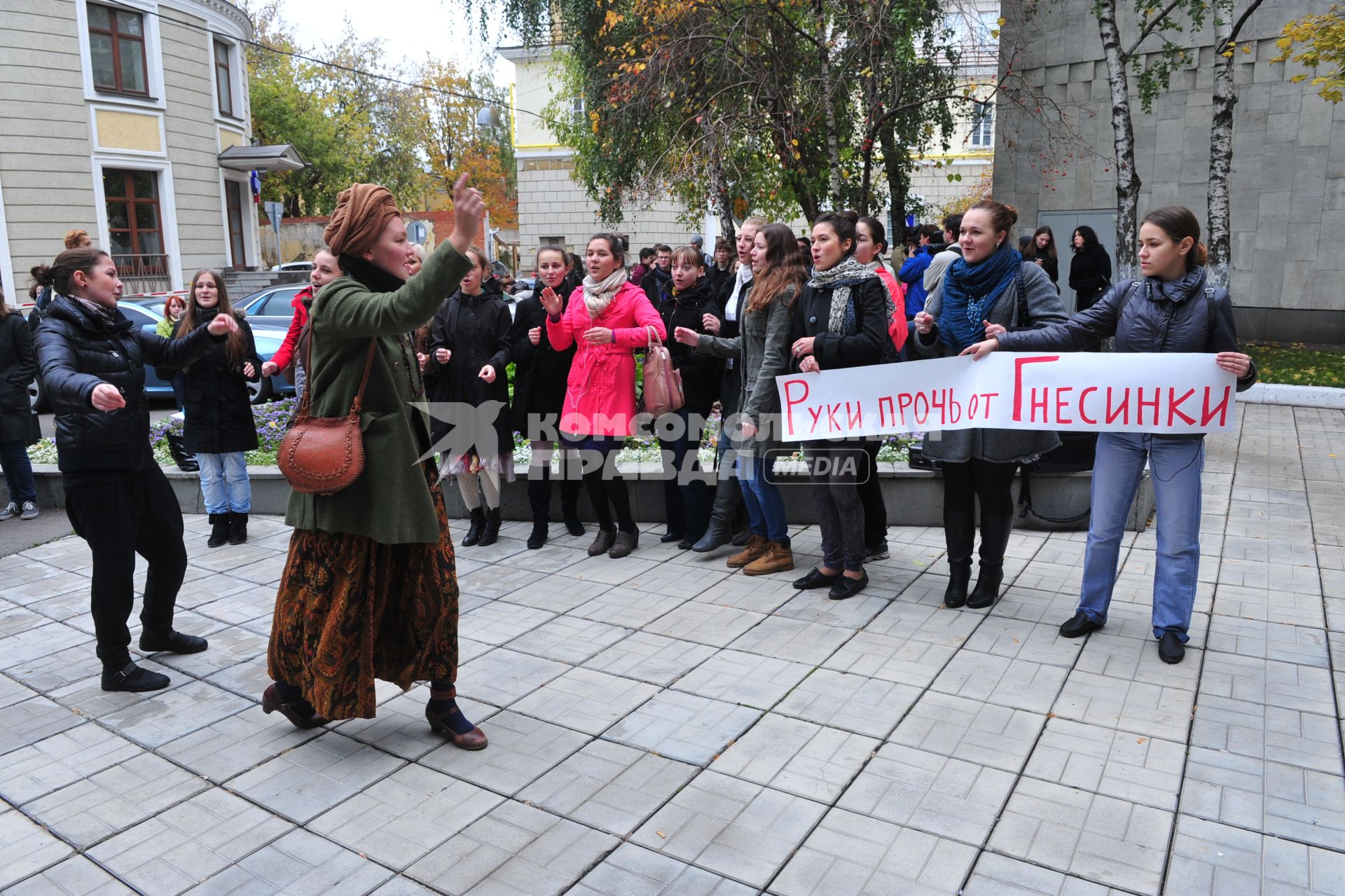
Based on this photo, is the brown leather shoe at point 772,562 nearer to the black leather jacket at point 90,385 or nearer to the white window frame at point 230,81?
the black leather jacket at point 90,385

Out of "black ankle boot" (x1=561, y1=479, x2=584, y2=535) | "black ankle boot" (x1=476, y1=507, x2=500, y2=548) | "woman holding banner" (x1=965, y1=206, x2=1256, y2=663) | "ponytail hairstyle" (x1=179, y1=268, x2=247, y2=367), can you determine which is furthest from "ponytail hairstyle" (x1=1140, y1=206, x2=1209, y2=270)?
"ponytail hairstyle" (x1=179, y1=268, x2=247, y2=367)

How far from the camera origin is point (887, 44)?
39.7 feet

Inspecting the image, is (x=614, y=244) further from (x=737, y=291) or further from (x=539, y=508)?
(x=539, y=508)

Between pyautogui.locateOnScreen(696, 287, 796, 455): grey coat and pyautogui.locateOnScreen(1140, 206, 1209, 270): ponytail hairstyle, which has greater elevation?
pyautogui.locateOnScreen(1140, 206, 1209, 270): ponytail hairstyle

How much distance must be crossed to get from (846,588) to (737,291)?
216 cm

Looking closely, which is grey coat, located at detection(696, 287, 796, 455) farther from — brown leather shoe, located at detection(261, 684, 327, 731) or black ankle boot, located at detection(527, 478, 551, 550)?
brown leather shoe, located at detection(261, 684, 327, 731)

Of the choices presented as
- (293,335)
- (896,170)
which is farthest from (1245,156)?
(293,335)

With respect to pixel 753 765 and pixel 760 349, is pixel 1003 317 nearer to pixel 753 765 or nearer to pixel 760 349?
pixel 760 349

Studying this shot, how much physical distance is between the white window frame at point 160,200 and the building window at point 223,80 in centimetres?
363

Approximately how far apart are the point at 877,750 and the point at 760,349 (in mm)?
→ 2758

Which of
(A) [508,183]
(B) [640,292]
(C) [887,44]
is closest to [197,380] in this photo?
(B) [640,292]

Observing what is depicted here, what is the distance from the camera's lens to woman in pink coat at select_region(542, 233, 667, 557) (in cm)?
633

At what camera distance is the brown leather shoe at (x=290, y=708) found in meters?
4.02

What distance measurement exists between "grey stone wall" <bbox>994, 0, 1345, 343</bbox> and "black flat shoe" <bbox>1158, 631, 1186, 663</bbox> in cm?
1199
